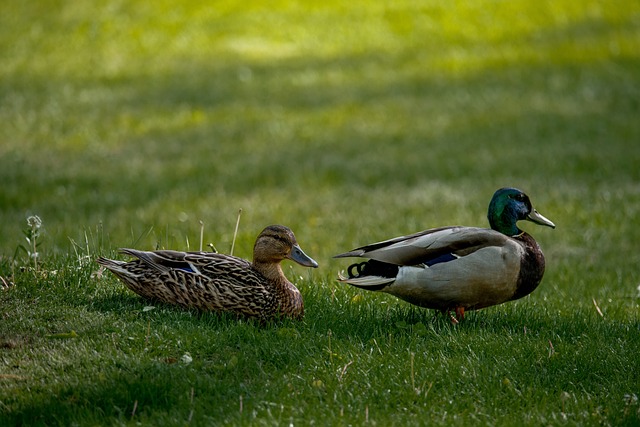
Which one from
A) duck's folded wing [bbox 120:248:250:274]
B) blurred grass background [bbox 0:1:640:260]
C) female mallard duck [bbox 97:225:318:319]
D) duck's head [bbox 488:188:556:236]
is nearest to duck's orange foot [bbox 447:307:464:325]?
duck's head [bbox 488:188:556:236]

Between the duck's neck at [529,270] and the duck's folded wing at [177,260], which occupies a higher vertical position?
the duck's folded wing at [177,260]

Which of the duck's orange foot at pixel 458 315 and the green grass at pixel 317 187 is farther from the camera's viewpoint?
the duck's orange foot at pixel 458 315

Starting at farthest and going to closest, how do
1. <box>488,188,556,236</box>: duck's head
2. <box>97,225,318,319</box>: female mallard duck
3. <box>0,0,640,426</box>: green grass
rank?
<box>488,188,556,236</box>: duck's head → <box>97,225,318,319</box>: female mallard duck → <box>0,0,640,426</box>: green grass

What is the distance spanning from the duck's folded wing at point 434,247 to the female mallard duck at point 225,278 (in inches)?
18.3

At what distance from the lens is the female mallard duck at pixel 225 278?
19.7 feet

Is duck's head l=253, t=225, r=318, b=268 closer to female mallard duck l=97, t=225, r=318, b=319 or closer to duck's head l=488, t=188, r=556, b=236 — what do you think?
female mallard duck l=97, t=225, r=318, b=319

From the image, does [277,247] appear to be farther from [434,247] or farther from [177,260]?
[434,247]

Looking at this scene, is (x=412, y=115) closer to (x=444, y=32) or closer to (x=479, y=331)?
(x=444, y=32)

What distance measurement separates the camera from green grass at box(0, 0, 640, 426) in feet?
17.2

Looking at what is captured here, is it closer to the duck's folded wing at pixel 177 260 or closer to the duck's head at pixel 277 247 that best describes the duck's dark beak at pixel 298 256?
the duck's head at pixel 277 247

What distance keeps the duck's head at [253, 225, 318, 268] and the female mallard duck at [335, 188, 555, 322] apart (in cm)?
35

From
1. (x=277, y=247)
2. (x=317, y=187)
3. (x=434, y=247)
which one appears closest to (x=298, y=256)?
(x=277, y=247)

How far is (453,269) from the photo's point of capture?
6164 millimetres

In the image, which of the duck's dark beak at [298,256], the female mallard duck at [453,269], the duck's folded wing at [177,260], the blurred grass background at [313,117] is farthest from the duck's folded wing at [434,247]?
the blurred grass background at [313,117]
